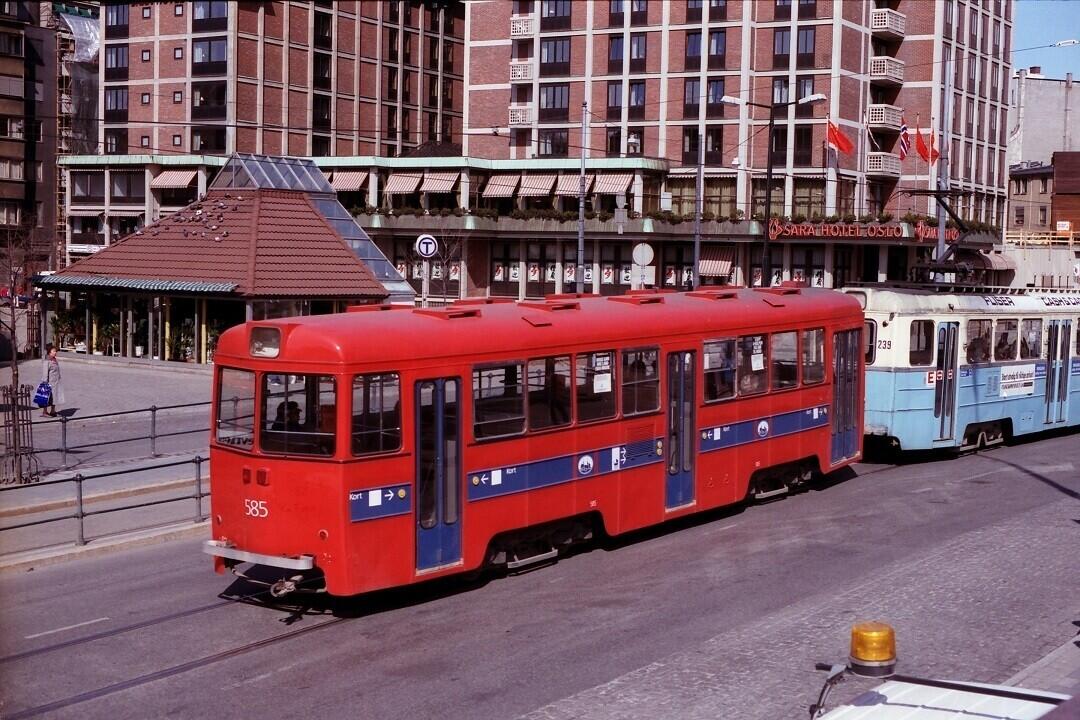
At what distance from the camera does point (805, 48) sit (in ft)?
211

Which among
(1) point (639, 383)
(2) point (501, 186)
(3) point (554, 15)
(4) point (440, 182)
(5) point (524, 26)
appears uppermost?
(3) point (554, 15)

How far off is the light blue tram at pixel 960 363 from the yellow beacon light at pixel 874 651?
53.8ft

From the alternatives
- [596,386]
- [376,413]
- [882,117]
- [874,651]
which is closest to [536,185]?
[882,117]

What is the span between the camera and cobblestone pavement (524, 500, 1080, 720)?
9.89 meters

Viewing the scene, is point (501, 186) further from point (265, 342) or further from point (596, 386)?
point (265, 342)

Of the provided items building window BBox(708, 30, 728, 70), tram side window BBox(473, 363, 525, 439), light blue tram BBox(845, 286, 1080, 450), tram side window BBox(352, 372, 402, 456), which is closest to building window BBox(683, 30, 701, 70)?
building window BBox(708, 30, 728, 70)

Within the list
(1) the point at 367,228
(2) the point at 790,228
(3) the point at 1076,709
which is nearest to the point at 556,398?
(3) the point at 1076,709

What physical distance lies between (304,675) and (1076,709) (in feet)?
23.9

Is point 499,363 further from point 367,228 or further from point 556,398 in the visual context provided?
point 367,228

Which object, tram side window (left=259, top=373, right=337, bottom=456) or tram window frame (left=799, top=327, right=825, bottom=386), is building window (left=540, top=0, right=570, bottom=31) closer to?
tram window frame (left=799, top=327, right=825, bottom=386)

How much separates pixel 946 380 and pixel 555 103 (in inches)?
2009

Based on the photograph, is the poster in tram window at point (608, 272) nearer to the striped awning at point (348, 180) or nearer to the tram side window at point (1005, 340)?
the striped awning at point (348, 180)

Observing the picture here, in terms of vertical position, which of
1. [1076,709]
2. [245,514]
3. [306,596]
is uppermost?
[1076,709]

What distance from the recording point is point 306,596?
13.2m
